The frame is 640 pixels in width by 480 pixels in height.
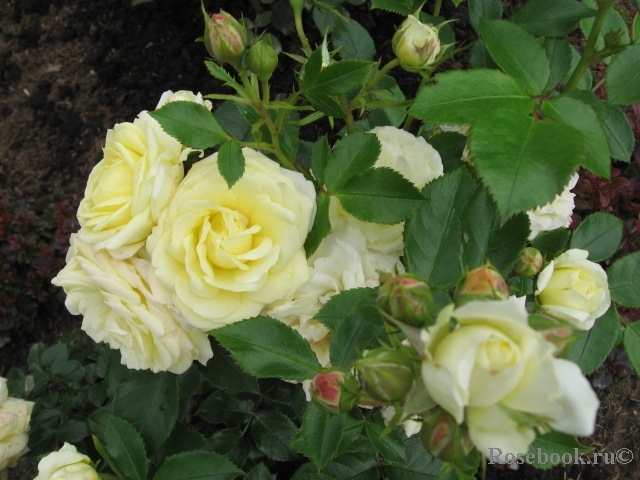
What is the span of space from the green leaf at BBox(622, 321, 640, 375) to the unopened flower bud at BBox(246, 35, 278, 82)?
806mm

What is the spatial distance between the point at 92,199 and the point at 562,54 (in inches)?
34.4

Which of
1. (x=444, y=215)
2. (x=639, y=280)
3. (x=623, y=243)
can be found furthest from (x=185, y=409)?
(x=623, y=243)

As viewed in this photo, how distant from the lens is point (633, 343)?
1134 millimetres

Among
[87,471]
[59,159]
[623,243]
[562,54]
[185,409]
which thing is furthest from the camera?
[59,159]

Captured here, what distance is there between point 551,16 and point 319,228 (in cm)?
63

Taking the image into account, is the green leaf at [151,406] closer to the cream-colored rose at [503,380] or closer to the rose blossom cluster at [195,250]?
the rose blossom cluster at [195,250]

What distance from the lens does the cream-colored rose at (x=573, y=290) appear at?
0.88 m

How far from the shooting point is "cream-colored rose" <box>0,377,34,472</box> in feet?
3.99

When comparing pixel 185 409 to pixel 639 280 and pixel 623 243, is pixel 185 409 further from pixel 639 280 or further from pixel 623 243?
pixel 623 243

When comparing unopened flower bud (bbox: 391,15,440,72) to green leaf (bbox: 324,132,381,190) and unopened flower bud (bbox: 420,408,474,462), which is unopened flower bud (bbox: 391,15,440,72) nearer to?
green leaf (bbox: 324,132,381,190)

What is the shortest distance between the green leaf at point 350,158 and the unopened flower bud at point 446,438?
17.7 inches

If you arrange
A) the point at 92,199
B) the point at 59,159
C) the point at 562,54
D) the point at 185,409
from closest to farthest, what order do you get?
the point at 92,199, the point at 562,54, the point at 185,409, the point at 59,159

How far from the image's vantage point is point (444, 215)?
2.85 ft

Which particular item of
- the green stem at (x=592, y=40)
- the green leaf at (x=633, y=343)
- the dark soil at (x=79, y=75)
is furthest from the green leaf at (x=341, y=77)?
the dark soil at (x=79, y=75)
